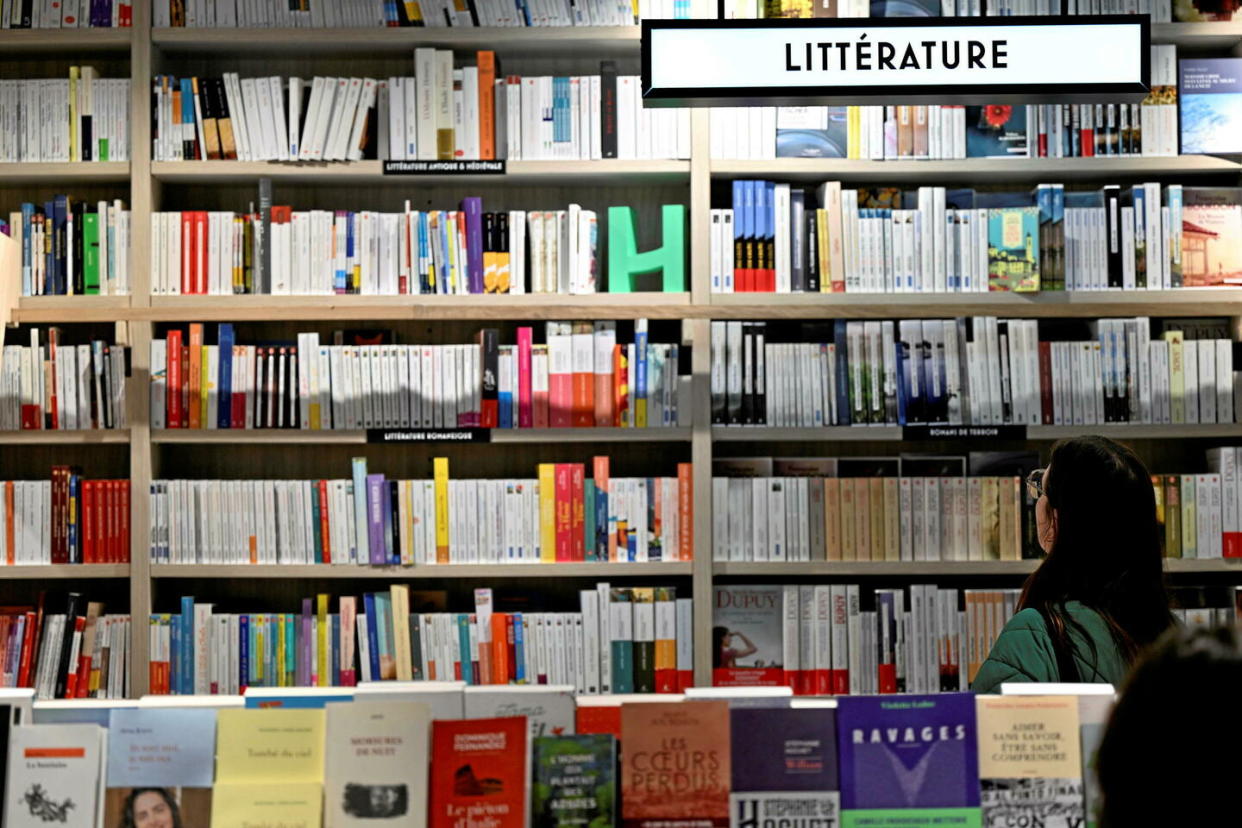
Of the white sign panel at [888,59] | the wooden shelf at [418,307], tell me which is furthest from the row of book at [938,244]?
the white sign panel at [888,59]

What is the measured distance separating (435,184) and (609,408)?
37.1 inches

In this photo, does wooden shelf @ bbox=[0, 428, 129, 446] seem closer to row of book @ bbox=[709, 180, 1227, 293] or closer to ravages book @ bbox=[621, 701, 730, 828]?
row of book @ bbox=[709, 180, 1227, 293]

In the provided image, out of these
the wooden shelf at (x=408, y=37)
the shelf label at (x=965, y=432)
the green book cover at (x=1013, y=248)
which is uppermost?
the wooden shelf at (x=408, y=37)

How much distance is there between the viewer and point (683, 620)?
387cm

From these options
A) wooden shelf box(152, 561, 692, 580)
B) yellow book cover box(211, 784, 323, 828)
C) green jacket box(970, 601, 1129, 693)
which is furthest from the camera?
wooden shelf box(152, 561, 692, 580)

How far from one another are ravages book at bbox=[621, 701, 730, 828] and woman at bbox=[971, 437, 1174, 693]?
66 cm

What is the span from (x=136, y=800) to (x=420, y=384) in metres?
2.21

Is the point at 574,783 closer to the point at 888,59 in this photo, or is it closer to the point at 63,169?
the point at 888,59

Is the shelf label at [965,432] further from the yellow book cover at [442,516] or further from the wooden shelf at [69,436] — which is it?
the wooden shelf at [69,436]

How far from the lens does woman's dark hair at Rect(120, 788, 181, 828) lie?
Answer: 5.88ft

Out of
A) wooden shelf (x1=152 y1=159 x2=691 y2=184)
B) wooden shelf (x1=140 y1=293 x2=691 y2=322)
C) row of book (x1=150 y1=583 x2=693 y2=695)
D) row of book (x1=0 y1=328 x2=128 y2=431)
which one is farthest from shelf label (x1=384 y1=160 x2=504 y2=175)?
row of book (x1=150 y1=583 x2=693 y2=695)

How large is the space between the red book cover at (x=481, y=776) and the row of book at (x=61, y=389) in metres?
2.49

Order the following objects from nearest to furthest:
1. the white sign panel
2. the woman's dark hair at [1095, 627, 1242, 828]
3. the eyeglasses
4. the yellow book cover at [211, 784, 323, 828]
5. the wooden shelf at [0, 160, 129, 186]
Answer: the woman's dark hair at [1095, 627, 1242, 828], the yellow book cover at [211, 784, 323, 828], the white sign panel, the eyeglasses, the wooden shelf at [0, 160, 129, 186]

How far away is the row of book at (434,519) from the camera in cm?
387
